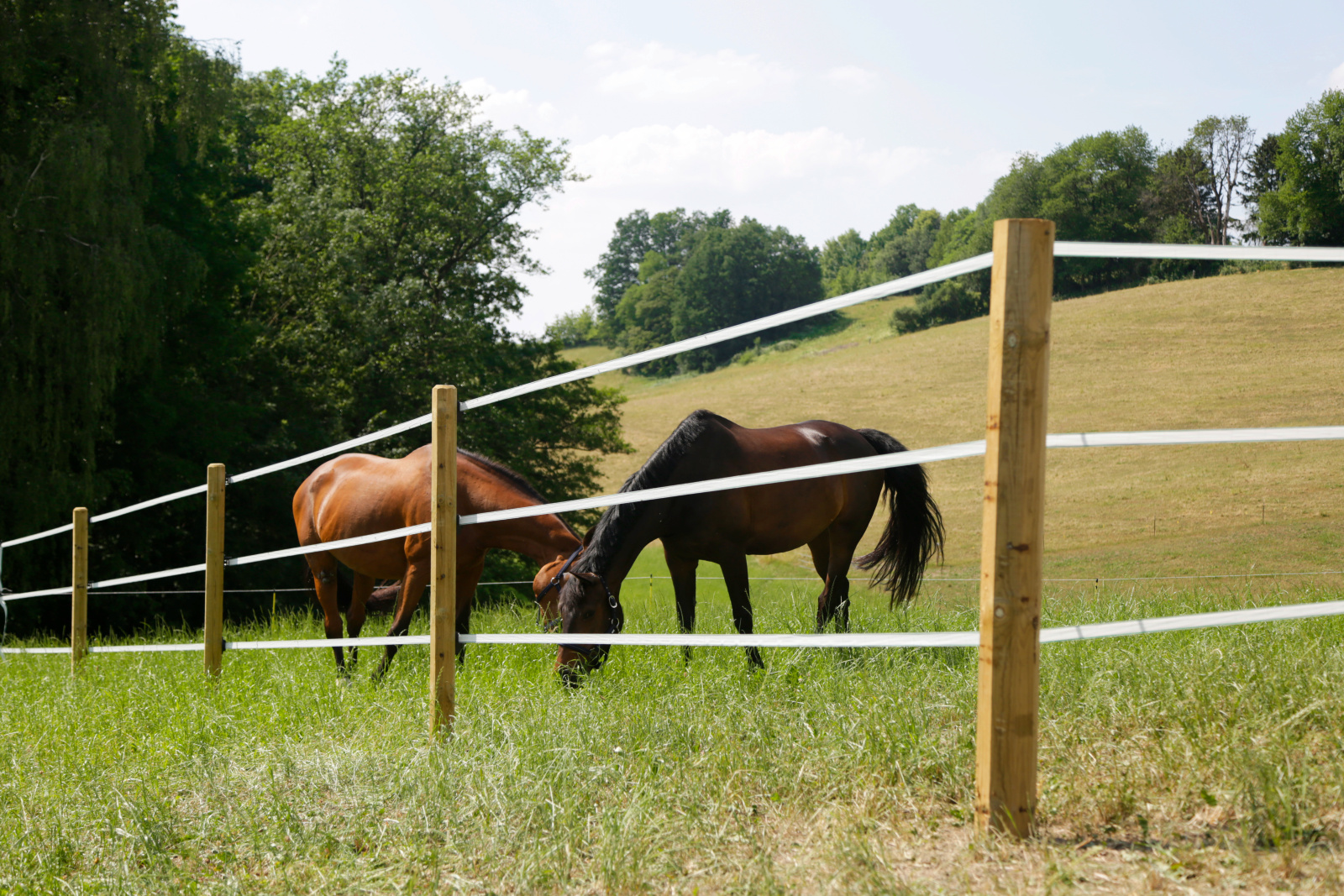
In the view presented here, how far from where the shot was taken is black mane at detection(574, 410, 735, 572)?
5.38 meters

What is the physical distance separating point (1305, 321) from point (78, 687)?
41193 mm

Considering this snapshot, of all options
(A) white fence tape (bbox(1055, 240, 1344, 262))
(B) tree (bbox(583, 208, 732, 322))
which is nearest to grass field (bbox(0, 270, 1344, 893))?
(A) white fence tape (bbox(1055, 240, 1344, 262))

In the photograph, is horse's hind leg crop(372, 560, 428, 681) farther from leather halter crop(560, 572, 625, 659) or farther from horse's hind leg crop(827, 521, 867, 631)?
horse's hind leg crop(827, 521, 867, 631)

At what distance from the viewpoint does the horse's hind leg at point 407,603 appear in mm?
5738

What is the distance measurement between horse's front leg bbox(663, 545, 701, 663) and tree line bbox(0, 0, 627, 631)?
10.6 m

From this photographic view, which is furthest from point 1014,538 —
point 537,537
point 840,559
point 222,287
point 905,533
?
point 222,287

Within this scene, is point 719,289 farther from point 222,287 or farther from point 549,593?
point 549,593

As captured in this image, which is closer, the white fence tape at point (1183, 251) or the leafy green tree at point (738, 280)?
the white fence tape at point (1183, 251)

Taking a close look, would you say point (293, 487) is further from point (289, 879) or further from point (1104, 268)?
point (1104, 268)

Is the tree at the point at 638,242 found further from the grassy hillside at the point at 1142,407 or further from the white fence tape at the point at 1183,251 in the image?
the white fence tape at the point at 1183,251

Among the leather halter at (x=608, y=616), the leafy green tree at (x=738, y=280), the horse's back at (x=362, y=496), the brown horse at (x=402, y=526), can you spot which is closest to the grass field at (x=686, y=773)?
the leather halter at (x=608, y=616)

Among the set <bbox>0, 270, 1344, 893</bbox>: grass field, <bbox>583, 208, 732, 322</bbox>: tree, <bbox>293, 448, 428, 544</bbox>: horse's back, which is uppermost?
<bbox>583, 208, 732, 322</bbox>: tree

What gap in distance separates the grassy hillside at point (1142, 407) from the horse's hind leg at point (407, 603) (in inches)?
555

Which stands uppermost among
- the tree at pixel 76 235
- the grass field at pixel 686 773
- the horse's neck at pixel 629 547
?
the tree at pixel 76 235
